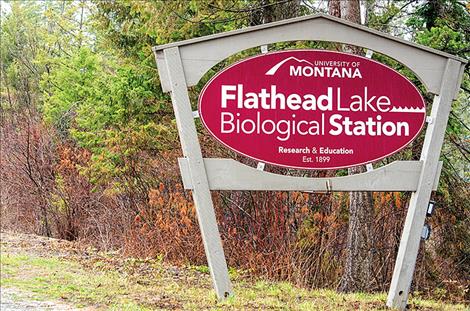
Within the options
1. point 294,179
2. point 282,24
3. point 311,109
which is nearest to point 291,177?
point 294,179

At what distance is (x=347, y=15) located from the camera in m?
10.4

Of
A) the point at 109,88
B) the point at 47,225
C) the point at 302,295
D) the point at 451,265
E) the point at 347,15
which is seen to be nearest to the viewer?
the point at 302,295

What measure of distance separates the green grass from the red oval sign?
154cm

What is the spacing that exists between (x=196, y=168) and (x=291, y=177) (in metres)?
1.04

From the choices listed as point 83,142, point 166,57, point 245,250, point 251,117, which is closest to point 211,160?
point 251,117

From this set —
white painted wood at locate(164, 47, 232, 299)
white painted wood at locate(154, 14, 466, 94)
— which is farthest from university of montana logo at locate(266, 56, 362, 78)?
white painted wood at locate(164, 47, 232, 299)

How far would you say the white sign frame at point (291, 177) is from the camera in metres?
7.65

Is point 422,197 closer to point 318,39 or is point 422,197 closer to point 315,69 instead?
point 315,69

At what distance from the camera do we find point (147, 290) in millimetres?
8266

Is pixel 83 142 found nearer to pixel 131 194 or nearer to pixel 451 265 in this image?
pixel 131 194

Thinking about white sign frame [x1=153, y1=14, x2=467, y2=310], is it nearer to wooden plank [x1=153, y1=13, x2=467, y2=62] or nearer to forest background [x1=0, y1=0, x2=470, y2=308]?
wooden plank [x1=153, y1=13, x2=467, y2=62]

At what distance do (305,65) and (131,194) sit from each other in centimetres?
750

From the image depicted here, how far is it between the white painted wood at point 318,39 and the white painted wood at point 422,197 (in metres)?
0.13

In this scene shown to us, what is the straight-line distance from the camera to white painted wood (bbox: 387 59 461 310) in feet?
26.1
